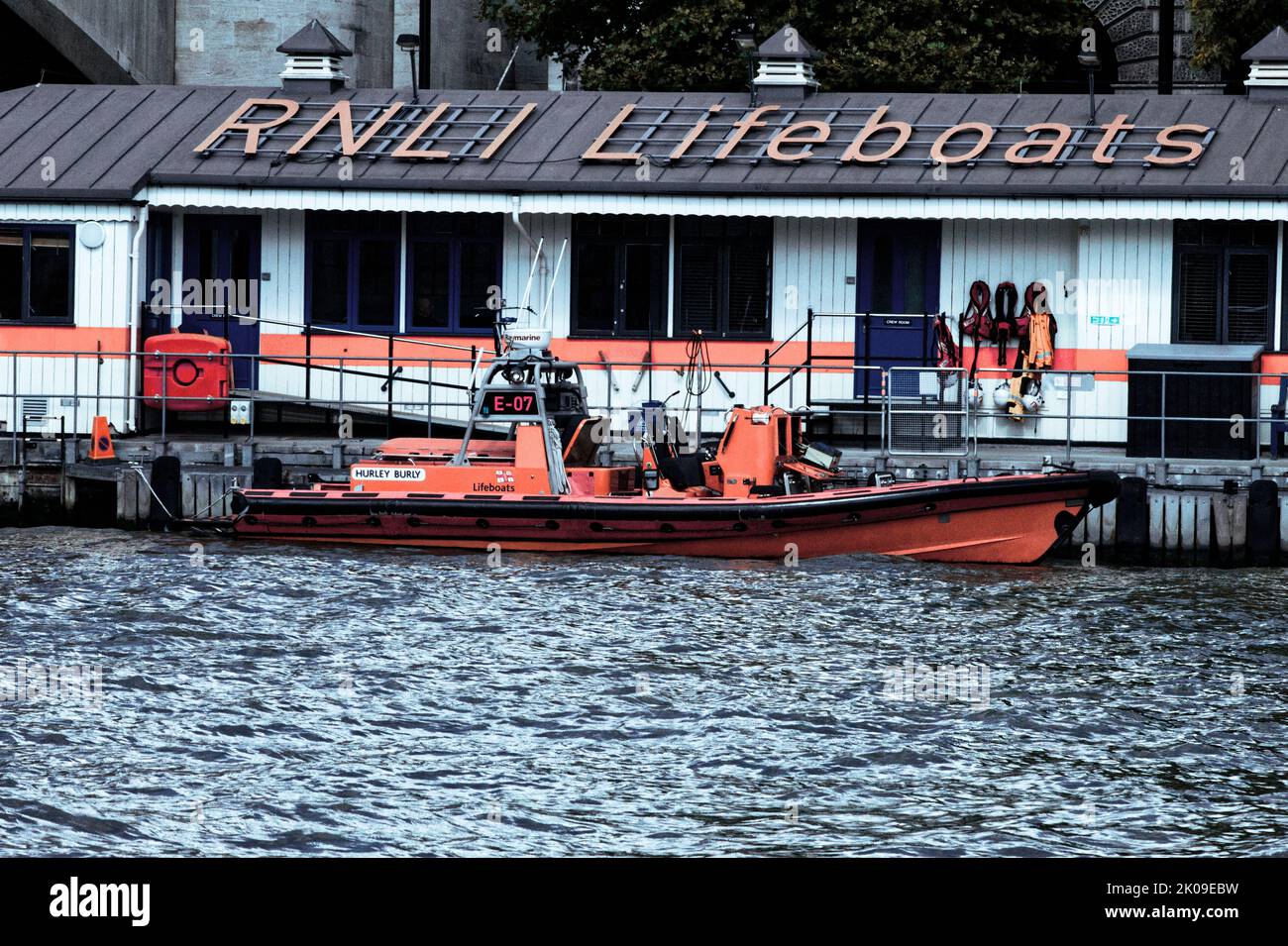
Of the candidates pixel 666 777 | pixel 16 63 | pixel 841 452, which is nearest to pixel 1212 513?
pixel 841 452

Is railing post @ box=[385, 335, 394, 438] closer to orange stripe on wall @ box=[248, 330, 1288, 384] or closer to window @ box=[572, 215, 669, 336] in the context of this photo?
orange stripe on wall @ box=[248, 330, 1288, 384]

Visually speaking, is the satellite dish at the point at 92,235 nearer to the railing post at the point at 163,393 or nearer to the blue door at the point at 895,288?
the railing post at the point at 163,393

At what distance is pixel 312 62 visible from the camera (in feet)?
103

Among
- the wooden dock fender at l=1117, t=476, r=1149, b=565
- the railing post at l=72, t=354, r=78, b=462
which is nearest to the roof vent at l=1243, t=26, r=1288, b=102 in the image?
the wooden dock fender at l=1117, t=476, r=1149, b=565

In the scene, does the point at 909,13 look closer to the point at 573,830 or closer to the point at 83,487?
the point at 83,487

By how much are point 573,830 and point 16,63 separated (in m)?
31.1

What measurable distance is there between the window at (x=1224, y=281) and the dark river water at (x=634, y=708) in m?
6.32

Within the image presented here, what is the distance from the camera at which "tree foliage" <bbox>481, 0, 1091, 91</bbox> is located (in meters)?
35.6

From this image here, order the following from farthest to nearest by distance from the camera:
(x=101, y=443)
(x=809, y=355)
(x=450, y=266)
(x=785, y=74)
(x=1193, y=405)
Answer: (x=785, y=74), (x=450, y=266), (x=809, y=355), (x=101, y=443), (x=1193, y=405)

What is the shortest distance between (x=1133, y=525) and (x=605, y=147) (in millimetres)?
10040

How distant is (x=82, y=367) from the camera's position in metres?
27.2

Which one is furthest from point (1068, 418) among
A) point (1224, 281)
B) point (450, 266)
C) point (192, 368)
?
point (192, 368)

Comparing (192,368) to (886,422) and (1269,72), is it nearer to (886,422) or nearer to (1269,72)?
(886,422)

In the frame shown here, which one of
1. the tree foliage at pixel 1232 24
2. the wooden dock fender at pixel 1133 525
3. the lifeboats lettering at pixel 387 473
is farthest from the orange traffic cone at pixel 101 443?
the tree foliage at pixel 1232 24
